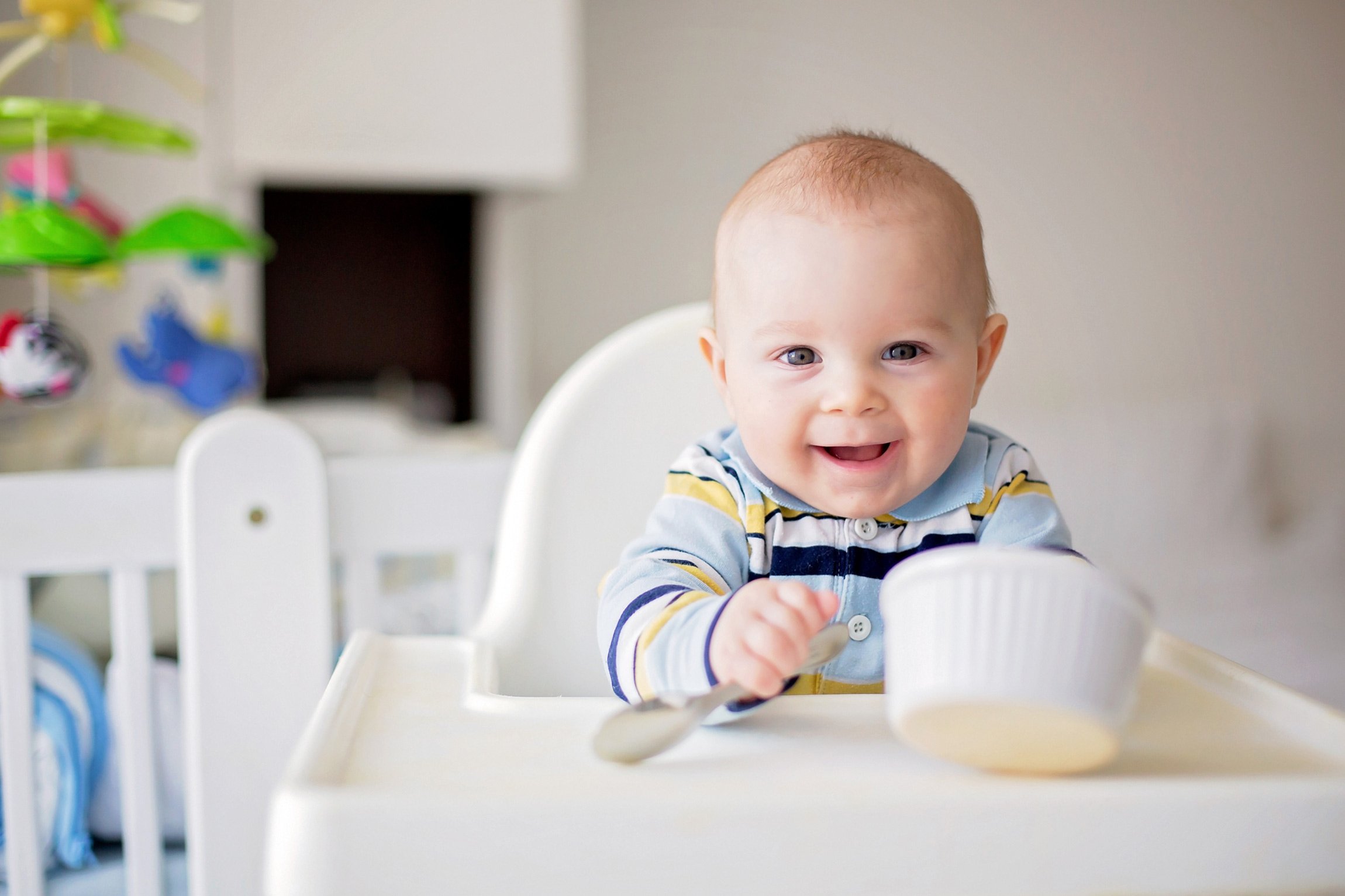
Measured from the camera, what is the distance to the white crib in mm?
728

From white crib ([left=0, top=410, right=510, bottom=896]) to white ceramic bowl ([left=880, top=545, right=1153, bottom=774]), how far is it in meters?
0.55

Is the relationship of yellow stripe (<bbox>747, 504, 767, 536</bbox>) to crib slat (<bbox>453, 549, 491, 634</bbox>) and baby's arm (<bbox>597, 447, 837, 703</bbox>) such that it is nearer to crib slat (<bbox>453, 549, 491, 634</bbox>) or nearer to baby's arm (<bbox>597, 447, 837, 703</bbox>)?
baby's arm (<bbox>597, 447, 837, 703</bbox>)

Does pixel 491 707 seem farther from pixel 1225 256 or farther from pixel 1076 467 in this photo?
pixel 1225 256

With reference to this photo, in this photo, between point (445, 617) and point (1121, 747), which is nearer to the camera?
point (1121, 747)

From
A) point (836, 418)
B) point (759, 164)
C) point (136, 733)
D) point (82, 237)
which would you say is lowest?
point (136, 733)

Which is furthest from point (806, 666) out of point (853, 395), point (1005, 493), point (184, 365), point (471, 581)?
point (184, 365)

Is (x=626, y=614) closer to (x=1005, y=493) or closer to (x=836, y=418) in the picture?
(x=836, y=418)

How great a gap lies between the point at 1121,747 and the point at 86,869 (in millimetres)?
768

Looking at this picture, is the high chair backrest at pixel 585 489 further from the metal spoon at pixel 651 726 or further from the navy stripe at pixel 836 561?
the metal spoon at pixel 651 726

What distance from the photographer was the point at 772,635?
372mm

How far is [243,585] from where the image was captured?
2.44 feet

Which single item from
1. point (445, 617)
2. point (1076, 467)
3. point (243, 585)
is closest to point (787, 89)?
point (1076, 467)

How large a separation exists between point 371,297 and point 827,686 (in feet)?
6.73

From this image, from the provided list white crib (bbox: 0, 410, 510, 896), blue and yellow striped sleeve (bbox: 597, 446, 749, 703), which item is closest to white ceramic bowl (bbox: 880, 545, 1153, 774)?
blue and yellow striped sleeve (bbox: 597, 446, 749, 703)
